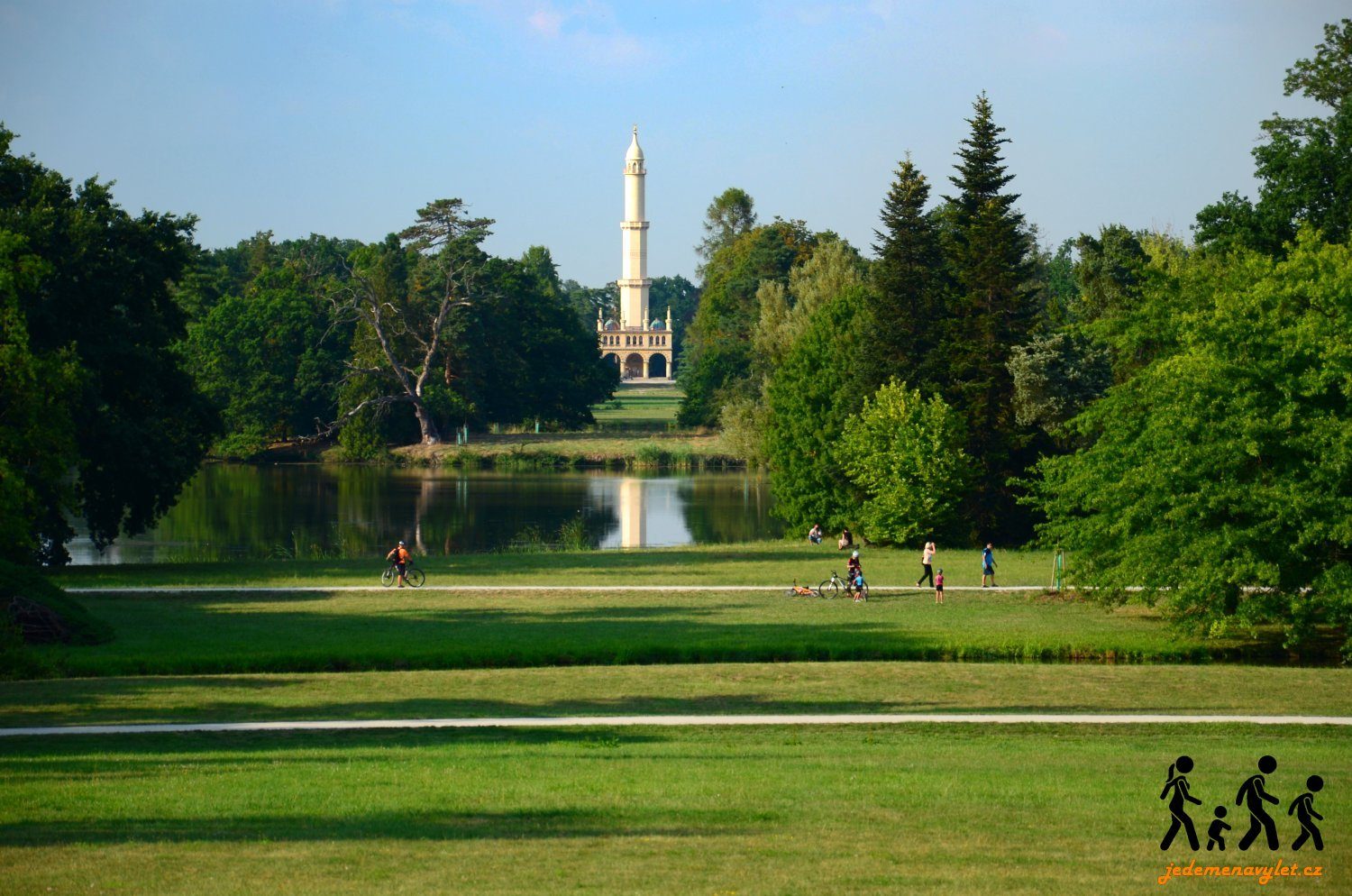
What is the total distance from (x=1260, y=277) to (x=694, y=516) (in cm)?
3312

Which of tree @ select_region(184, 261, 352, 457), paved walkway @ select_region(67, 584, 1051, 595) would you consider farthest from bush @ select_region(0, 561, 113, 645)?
tree @ select_region(184, 261, 352, 457)

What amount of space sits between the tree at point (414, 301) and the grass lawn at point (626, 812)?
7894 centimetres

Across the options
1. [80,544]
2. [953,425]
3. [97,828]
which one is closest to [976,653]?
[97,828]

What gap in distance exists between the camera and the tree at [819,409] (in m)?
52.7

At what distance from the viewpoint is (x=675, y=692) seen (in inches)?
828

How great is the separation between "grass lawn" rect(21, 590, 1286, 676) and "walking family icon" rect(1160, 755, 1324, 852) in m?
11.8

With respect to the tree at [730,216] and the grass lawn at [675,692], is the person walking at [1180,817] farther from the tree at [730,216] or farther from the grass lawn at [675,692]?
the tree at [730,216]

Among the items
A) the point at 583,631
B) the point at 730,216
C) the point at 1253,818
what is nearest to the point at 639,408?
the point at 730,216

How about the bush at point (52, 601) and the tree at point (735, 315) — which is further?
the tree at point (735, 315)

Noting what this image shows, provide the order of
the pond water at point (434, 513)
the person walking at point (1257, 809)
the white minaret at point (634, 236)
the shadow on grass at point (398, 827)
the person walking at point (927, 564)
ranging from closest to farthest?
the shadow on grass at point (398, 827), the person walking at point (1257, 809), the person walking at point (927, 564), the pond water at point (434, 513), the white minaret at point (634, 236)

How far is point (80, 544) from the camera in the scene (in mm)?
49062

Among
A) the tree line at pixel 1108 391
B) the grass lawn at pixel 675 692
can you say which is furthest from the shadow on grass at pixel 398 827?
the tree line at pixel 1108 391

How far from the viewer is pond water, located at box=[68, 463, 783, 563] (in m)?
49.6

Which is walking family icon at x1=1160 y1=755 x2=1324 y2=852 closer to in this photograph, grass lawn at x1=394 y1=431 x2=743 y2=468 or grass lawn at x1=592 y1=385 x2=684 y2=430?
grass lawn at x1=394 y1=431 x2=743 y2=468
